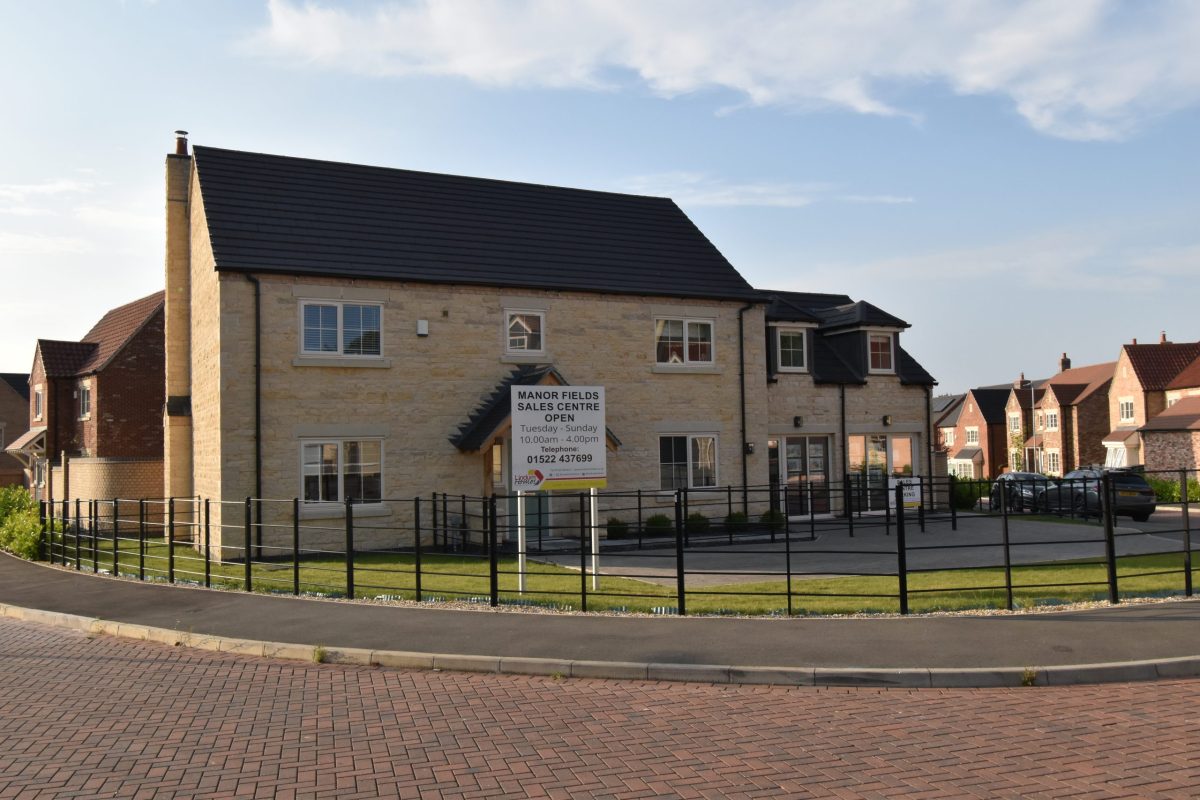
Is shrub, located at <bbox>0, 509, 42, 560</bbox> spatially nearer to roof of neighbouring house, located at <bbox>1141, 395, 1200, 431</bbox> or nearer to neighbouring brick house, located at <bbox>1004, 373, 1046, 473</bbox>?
roof of neighbouring house, located at <bbox>1141, 395, 1200, 431</bbox>

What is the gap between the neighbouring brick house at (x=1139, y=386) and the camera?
189 ft

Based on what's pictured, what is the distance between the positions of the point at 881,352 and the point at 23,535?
78.9 feet

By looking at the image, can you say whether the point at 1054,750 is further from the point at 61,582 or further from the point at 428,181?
the point at 428,181

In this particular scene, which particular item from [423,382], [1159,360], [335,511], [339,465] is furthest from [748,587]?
[1159,360]

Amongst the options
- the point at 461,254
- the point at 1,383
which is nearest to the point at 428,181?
the point at 461,254

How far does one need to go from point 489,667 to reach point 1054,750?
5287 millimetres

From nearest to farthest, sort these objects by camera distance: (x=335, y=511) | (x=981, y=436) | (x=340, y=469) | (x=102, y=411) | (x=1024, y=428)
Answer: (x=335, y=511) < (x=340, y=469) < (x=102, y=411) < (x=1024, y=428) < (x=981, y=436)

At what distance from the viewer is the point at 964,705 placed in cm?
789

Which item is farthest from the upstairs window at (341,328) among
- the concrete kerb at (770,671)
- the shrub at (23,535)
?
the concrete kerb at (770,671)

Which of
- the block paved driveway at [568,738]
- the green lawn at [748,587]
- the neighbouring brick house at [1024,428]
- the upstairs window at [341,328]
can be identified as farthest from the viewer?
the neighbouring brick house at [1024,428]

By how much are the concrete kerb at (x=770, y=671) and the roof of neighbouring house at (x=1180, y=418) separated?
48.5 m

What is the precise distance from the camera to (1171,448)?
51.6 m

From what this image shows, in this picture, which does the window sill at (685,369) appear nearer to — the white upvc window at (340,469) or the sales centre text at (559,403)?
the white upvc window at (340,469)

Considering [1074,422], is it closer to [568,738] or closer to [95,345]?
[95,345]
